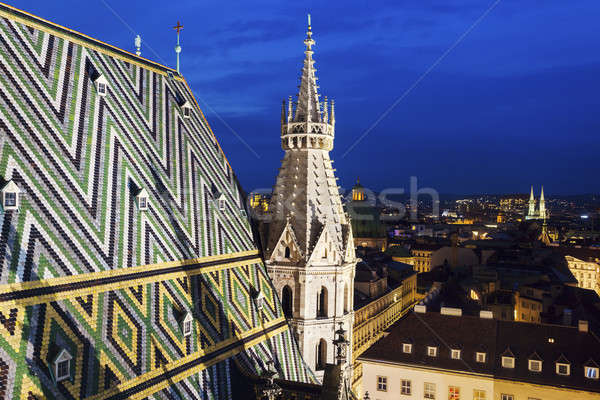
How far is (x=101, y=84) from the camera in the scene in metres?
17.1

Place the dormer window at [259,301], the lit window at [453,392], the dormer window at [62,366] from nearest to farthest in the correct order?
the dormer window at [62,366], the dormer window at [259,301], the lit window at [453,392]

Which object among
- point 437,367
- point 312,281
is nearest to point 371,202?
point 437,367

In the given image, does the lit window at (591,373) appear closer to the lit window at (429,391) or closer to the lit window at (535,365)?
the lit window at (535,365)

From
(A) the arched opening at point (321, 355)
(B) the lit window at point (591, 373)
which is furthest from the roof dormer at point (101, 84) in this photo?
(B) the lit window at point (591, 373)

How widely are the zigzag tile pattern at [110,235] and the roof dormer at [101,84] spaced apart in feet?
0.57

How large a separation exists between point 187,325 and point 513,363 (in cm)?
2224

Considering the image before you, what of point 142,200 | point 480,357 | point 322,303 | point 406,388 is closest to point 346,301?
point 322,303

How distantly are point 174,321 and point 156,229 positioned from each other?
2.90 metres

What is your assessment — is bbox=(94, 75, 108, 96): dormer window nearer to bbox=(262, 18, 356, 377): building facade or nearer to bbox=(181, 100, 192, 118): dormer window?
bbox=(181, 100, 192, 118): dormer window

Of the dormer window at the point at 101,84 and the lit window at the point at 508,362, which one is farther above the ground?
the dormer window at the point at 101,84

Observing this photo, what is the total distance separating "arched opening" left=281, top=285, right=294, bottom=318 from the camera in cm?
2302

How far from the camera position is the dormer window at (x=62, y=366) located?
11773mm

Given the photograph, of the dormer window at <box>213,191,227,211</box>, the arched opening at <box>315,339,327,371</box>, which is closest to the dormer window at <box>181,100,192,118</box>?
the dormer window at <box>213,191,227,211</box>

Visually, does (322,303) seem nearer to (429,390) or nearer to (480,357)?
(429,390)
